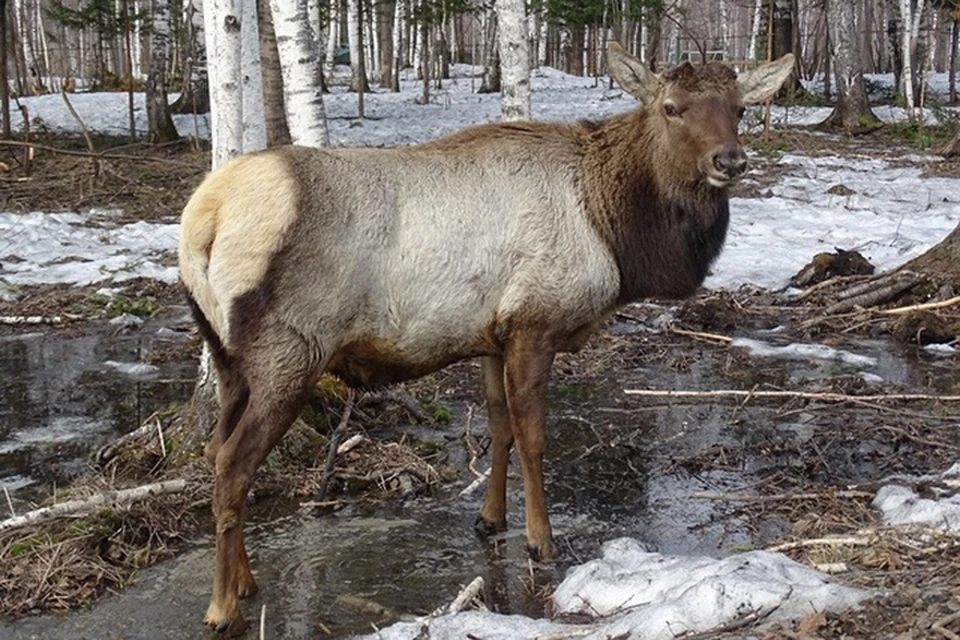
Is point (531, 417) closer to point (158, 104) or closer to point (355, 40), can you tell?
point (158, 104)

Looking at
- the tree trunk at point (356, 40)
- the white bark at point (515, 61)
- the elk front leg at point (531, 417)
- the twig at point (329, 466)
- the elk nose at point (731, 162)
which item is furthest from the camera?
the tree trunk at point (356, 40)

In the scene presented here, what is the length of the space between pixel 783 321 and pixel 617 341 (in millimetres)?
1831

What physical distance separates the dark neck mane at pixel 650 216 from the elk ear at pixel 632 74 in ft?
0.68

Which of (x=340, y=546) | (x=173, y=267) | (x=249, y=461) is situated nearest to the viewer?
(x=249, y=461)

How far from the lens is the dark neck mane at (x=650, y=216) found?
213 inches

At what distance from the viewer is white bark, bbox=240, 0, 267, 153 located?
23.0 feet

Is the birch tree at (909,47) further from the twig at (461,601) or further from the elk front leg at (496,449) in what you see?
the twig at (461,601)

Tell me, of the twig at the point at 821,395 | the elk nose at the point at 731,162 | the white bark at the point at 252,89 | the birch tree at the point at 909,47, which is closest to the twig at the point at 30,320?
the white bark at the point at 252,89

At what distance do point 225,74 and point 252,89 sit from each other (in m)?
1.26

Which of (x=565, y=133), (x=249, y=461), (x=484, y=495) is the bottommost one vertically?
(x=484, y=495)

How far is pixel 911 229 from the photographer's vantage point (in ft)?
40.5

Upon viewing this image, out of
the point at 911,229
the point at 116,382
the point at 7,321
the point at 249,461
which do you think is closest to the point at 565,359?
the point at 116,382

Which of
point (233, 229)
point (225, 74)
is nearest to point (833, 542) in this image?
point (233, 229)

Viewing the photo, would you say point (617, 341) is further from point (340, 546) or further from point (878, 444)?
point (340, 546)
